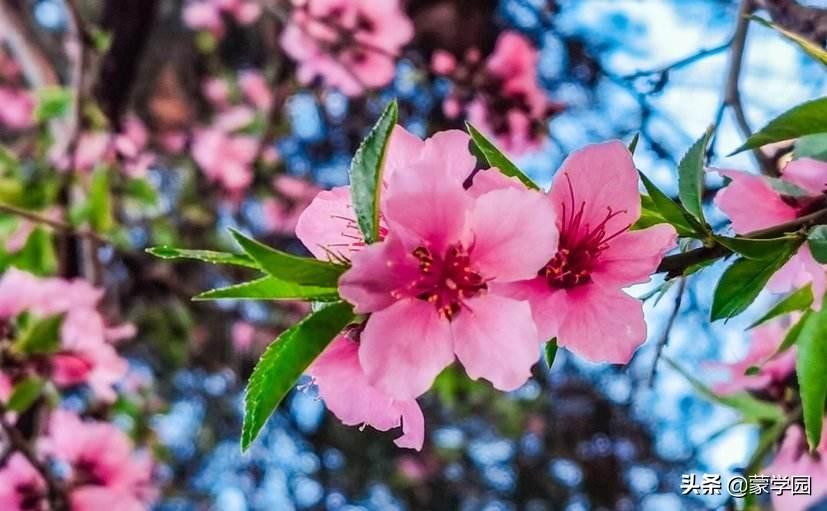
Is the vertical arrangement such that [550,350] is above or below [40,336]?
above

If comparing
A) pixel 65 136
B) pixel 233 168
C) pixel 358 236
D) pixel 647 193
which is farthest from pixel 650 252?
pixel 233 168

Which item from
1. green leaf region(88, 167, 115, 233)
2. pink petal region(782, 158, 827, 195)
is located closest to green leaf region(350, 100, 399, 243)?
pink petal region(782, 158, 827, 195)

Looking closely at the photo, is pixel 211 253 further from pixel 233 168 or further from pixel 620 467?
pixel 620 467

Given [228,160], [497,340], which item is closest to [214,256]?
[497,340]

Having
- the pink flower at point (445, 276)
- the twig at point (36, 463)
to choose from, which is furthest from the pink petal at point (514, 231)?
the twig at point (36, 463)

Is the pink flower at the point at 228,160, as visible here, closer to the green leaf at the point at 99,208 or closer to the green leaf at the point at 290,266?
the green leaf at the point at 99,208

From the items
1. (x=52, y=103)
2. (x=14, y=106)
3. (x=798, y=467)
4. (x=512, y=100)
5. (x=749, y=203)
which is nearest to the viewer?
(x=749, y=203)

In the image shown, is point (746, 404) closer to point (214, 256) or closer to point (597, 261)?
point (597, 261)
